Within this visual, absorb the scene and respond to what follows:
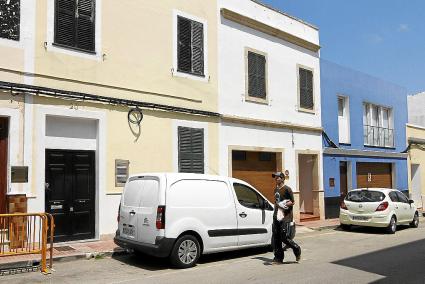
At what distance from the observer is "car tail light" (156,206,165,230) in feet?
27.4

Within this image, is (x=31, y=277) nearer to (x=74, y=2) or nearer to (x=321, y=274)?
(x=321, y=274)

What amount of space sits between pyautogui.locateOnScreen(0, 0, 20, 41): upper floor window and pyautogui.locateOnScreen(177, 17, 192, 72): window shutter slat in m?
4.76

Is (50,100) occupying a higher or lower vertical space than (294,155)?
higher

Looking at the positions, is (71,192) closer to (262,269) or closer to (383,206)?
(262,269)

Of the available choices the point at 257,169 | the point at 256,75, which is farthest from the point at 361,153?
the point at 256,75

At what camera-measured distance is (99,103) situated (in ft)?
37.2

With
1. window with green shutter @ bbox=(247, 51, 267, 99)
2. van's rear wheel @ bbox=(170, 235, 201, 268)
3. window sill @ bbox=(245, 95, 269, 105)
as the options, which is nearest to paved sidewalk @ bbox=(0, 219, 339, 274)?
van's rear wheel @ bbox=(170, 235, 201, 268)

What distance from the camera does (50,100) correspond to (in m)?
10.5

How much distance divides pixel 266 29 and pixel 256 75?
6.25 ft

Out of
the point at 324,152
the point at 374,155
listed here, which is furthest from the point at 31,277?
the point at 374,155

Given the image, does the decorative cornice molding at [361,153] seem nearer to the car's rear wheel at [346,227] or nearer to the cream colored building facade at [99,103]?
the car's rear wheel at [346,227]

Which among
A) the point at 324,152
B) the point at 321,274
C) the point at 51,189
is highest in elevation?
the point at 324,152

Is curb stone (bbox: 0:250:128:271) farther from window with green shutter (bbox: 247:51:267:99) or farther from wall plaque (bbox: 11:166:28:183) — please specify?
window with green shutter (bbox: 247:51:267:99)

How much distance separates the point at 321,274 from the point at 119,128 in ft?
20.7
